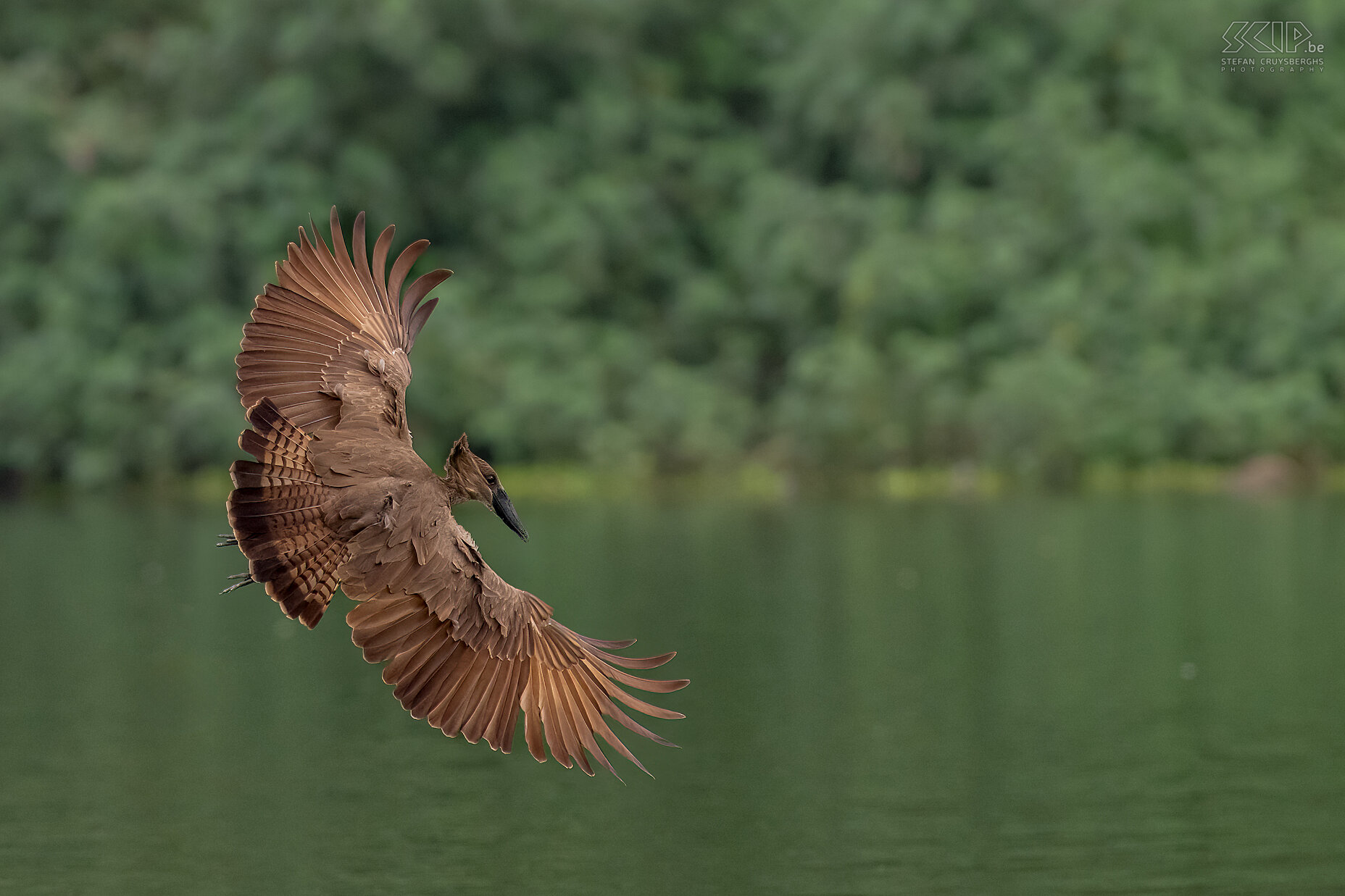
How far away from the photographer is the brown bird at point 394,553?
6.12m

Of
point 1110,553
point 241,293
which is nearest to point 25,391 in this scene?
point 241,293

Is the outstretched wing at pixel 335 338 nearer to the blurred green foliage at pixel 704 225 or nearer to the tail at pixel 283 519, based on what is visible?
the tail at pixel 283 519

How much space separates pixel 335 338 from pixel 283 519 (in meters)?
1.03

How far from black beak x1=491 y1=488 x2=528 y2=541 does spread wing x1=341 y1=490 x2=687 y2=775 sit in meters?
0.14

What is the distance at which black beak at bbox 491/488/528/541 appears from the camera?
21.1 ft

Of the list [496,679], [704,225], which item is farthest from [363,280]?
[704,225]

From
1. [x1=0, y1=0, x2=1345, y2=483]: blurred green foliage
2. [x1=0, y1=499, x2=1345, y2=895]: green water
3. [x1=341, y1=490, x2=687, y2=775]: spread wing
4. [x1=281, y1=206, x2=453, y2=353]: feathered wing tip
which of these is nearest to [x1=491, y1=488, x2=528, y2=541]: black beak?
[x1=341, y1=490, x2=687, y2=775]: spread wing

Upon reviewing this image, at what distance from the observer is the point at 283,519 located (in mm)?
6125

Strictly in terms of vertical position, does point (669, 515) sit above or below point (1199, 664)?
above

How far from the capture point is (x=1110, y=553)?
24.2 m

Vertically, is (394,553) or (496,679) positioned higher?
(394,553)

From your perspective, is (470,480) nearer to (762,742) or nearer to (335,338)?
(335,338)

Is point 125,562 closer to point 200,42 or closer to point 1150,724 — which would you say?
point 1150,724

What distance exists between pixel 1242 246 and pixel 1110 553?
21.0 m
